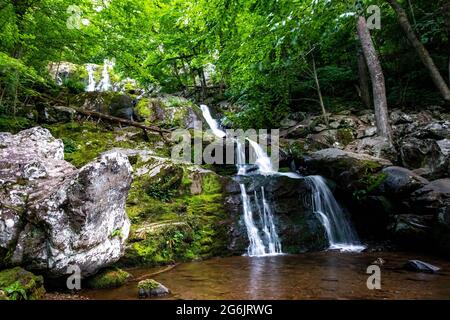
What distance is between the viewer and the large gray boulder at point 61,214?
5.12m

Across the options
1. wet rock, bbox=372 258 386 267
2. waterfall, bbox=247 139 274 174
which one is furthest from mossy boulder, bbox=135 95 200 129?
wet rock, bbox=372 258 386 267

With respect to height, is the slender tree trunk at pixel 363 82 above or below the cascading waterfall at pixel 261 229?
above

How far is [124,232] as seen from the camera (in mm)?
6188

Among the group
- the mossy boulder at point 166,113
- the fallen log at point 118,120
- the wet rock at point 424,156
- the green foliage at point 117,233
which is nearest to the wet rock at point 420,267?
the wet rock at point 424,156

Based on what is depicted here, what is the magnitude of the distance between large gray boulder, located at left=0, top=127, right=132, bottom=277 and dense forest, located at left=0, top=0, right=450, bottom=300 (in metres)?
0.02

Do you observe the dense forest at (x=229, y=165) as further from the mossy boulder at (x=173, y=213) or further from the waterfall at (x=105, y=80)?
the waterfall at (x=105, y=80)

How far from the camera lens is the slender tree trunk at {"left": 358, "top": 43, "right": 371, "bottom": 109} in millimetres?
15773

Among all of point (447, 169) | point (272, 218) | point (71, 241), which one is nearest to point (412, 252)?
point (447, 169)

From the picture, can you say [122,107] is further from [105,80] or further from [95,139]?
[105,80]

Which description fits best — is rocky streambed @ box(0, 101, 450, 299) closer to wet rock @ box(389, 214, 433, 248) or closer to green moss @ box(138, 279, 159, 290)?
wet rock @ box(389, 214, 433, 248)

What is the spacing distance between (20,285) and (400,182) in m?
8.81

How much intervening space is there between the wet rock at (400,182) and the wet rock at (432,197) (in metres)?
0.25

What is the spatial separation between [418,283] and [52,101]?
1297 cm
